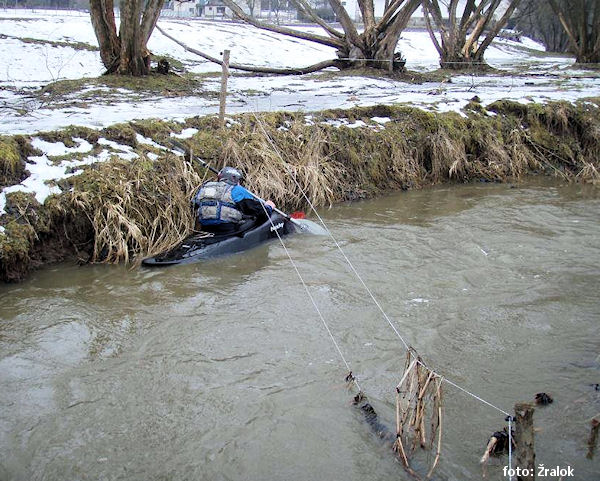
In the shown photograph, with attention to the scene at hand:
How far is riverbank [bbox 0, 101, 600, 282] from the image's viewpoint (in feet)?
24.1

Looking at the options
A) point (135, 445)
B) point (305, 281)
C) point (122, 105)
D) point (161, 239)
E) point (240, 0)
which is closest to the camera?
point (135, 445)

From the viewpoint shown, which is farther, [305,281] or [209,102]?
[209,102]

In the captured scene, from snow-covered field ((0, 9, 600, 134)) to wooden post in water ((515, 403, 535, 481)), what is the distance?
7.68 m

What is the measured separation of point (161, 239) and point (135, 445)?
4.06m

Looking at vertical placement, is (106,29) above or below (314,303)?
above

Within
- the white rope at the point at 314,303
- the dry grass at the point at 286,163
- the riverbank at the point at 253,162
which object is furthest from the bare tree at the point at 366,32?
the white rope at the point at 314,303

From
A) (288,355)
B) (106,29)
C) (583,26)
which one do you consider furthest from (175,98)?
(583,26)

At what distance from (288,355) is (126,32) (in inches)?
431

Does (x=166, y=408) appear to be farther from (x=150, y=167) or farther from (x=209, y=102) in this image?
(x=209, y=102)

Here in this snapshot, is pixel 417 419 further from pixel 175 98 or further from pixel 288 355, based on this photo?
pixel 175 98

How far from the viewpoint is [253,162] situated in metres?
9.38

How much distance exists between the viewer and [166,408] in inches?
177

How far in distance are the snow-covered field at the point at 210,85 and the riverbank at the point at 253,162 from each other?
657 mm

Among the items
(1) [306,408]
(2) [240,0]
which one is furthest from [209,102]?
(2) [240,0]
